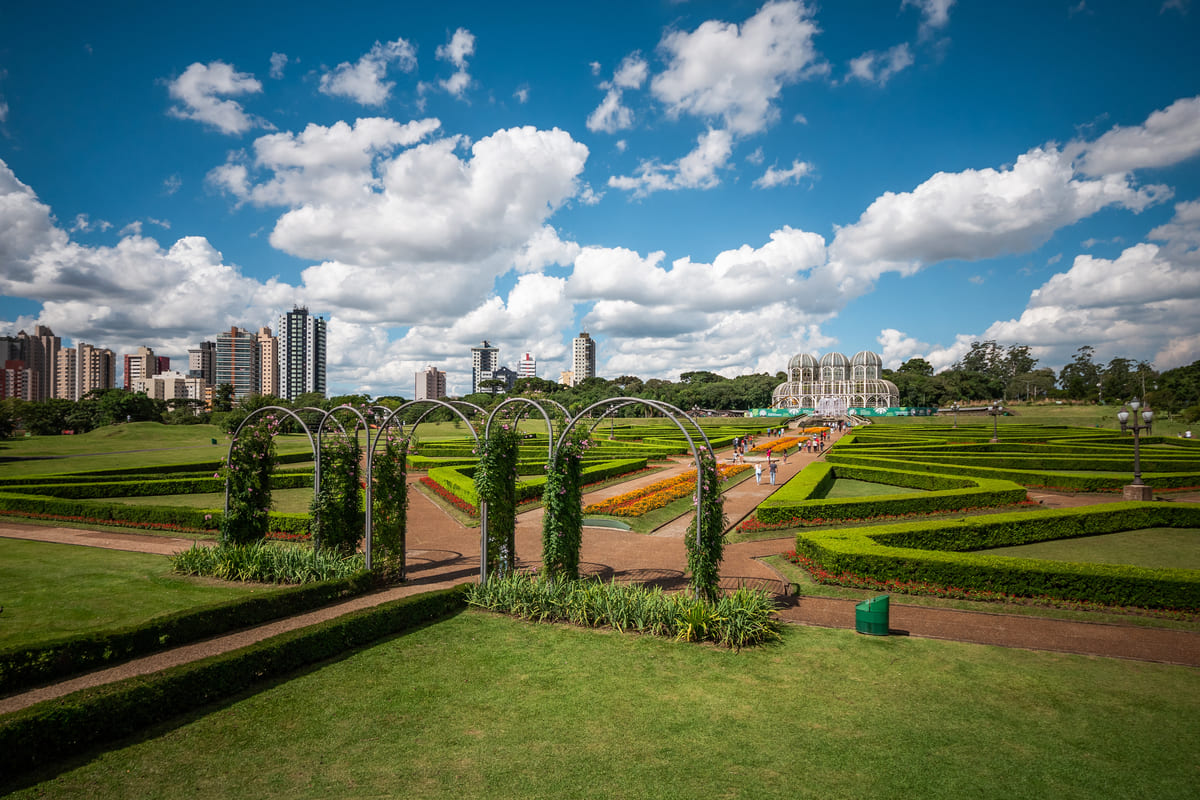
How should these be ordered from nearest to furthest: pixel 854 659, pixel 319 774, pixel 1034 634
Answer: pixel 319 774 < pixel 854 659 < pixel 1034 634

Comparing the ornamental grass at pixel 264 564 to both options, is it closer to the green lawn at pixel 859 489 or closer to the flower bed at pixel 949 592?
the flower bed at pixel 949 592

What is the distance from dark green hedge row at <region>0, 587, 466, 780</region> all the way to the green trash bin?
7.62 metres

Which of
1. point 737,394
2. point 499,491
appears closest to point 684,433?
point 499,491

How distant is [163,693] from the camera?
6.52 metres

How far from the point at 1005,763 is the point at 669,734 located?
3.34 meters

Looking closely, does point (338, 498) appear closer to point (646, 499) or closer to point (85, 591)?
point (85, 591)

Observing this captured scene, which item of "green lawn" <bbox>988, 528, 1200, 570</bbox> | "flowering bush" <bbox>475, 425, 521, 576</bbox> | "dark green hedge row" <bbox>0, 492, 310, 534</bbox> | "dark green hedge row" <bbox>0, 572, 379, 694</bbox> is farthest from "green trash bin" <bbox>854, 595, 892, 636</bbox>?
"dark green hedge row" <bbox>0, 492, 310, 534</bbox>

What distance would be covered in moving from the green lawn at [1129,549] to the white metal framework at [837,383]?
242ft

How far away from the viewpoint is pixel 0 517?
754 inches

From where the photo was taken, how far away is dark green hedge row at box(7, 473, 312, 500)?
2159 cm

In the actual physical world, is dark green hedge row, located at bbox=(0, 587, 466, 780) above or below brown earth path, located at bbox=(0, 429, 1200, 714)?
above

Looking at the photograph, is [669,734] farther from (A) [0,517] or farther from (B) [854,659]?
(A) [0,517]

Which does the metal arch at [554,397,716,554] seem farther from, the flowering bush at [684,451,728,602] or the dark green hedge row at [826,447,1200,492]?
the dark green hedge row at [826,447,1200,492]

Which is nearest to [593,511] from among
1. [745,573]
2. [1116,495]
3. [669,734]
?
[745,573]
